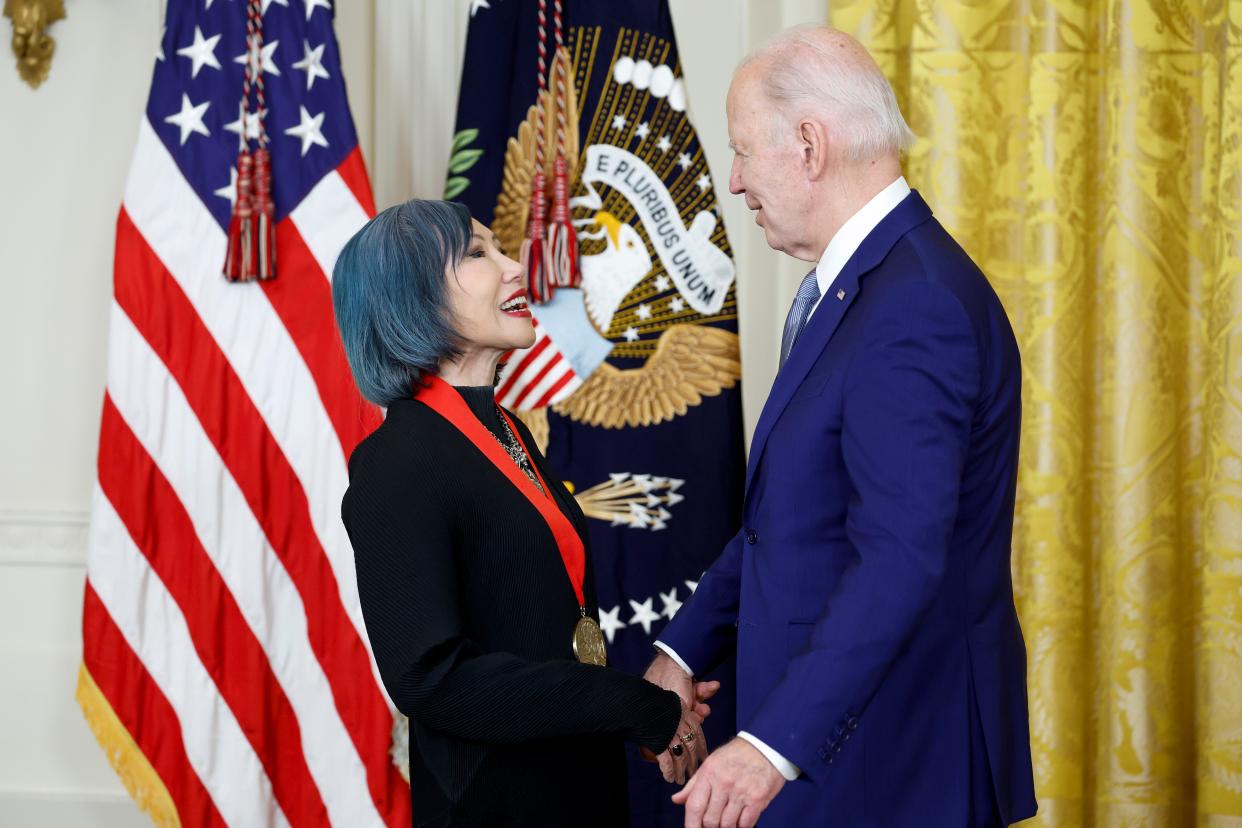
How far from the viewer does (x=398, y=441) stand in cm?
166

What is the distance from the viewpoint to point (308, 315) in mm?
2906

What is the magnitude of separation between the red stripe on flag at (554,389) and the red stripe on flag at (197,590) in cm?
87

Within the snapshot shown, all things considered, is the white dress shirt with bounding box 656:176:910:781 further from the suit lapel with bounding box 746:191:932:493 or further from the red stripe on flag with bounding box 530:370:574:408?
the red stripe on flag with bounding box 530:370:574:408

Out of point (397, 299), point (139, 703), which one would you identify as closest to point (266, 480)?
point (139, 703)

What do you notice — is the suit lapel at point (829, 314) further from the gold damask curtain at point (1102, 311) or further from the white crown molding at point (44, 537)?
the white crown molding at point (44, 537)

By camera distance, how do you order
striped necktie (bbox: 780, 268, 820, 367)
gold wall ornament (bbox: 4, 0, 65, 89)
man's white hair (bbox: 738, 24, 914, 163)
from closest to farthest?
man's white hair (bbox: 738, 24, 914, 163) < striped necktie (bbox: 780, 268, 820, 367) < gold wall ornament (bbox: 4, 0, 65, 89)

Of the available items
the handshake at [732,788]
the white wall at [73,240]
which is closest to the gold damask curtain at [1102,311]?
the white wall at [73,240]

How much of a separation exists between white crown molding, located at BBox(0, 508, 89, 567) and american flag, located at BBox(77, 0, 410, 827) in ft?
1.84

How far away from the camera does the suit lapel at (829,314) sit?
163cm

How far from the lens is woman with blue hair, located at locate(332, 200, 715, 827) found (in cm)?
154

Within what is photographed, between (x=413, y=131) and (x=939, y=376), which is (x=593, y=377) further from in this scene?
(x=939, y=376)

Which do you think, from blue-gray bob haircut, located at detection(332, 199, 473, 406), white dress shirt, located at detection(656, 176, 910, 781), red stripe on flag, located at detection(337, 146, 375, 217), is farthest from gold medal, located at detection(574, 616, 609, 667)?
red stripe on flag, located at detection(337, 146, 375, 217)

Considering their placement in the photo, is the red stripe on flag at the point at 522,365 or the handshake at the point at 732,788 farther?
the red stripe on flag at the point at 522,365

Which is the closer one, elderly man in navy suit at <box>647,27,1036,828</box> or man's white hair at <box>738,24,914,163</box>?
elderly man in navy suit at <box>647,27,1036,828</box>
